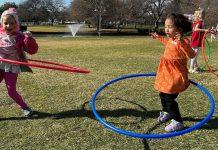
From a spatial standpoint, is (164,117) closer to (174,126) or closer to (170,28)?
(174,126)

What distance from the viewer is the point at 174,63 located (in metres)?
5.64

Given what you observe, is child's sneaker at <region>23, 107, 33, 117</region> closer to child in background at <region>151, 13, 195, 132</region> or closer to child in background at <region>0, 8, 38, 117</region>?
child in background at <region>0, 8, 38, 117</region>

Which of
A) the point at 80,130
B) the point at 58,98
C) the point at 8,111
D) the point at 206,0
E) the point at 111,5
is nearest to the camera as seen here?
the point at 80,130

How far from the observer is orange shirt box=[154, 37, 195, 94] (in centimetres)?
556

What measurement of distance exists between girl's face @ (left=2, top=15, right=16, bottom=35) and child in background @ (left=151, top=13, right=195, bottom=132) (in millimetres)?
2416

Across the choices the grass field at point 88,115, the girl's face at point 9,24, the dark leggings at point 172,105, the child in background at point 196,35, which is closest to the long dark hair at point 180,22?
the dark leggings at point 172,105

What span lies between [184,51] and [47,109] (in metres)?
2.80

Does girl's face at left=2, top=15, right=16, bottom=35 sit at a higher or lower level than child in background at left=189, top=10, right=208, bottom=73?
higher

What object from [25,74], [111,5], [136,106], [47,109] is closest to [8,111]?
[47,109]

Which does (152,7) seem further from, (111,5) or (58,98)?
(58,98)

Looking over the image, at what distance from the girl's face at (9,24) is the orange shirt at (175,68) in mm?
2436

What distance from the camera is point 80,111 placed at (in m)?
Result: 6.86

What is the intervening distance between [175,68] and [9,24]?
2.68 m

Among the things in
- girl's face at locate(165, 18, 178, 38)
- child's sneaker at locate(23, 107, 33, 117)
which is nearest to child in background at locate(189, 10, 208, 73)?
girl's face at locate(165, 18, 178, 38)
